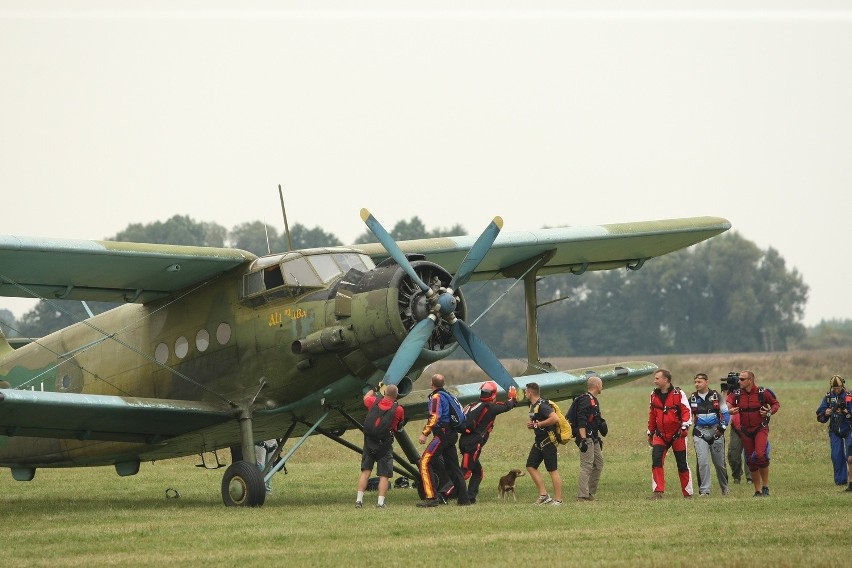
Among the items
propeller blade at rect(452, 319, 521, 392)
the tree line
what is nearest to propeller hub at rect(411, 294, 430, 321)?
propeller blade at rect(452, 319, 521, 392)

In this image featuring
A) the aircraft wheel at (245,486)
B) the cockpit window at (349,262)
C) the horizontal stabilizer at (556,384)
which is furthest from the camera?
the horizontal stabilizer at (556,384)

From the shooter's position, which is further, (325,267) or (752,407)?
(752,407)

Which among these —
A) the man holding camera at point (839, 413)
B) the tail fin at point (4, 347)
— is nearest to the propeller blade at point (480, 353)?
the man holding camera at point (839, 413)

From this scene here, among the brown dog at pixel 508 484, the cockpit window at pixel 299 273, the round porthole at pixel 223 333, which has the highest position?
the cockpit window at pixel 299 273

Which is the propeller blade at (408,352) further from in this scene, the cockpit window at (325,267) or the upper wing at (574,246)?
the upper wing at (574,246)

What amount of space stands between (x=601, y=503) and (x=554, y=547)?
438 centimetres

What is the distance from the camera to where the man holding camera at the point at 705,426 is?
1817 centimetres

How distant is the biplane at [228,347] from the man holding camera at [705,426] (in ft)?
8.84

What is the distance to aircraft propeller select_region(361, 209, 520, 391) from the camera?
54.0 ft

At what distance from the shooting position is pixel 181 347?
19.1 metres

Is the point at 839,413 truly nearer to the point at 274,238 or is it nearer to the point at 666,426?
the point at 666,426

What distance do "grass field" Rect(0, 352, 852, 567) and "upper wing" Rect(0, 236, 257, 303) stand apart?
3.12 m

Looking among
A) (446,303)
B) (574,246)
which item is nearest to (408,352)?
(446,303)

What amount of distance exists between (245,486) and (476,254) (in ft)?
14.2
